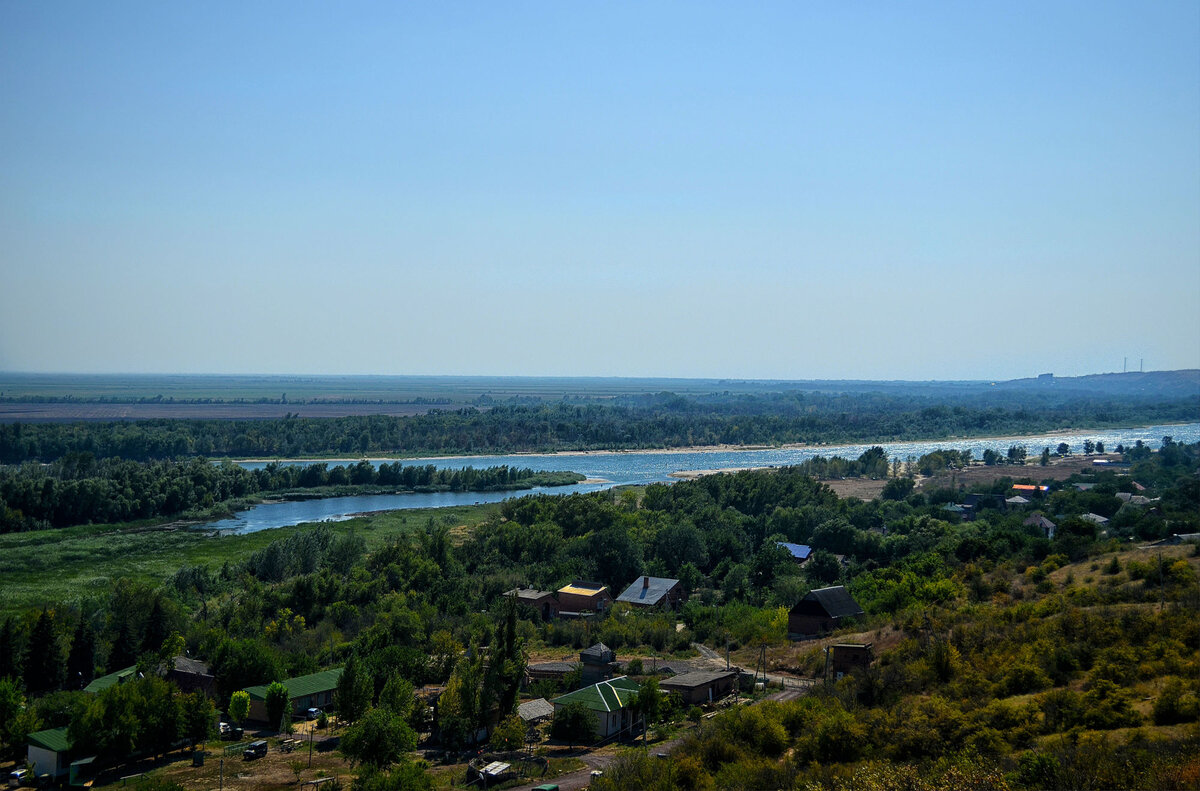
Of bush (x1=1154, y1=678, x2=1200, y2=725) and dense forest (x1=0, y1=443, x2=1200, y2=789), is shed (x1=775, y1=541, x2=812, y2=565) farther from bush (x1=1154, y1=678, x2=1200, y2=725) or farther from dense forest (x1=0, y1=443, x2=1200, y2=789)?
bush (x1=1154, y1=678, x2=1200, y2=725)

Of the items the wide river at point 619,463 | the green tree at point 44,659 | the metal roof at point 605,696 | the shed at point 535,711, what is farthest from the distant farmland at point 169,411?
the metal roof at point 605,696

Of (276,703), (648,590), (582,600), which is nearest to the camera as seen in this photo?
(276,703)

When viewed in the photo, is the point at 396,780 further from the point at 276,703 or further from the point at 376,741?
the point at 276,703

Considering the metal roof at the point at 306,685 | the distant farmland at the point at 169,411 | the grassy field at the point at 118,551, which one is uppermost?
the distant farmland at the point at 169,411

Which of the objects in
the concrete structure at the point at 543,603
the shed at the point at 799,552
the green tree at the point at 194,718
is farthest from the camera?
the shed at the point at 799,552

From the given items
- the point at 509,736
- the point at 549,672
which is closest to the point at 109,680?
the point at 549,672

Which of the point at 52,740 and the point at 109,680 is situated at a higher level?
the point at 52,740

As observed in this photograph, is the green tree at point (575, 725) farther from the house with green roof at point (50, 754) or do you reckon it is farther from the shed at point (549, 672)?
the house with green roof at point (50, 754)
